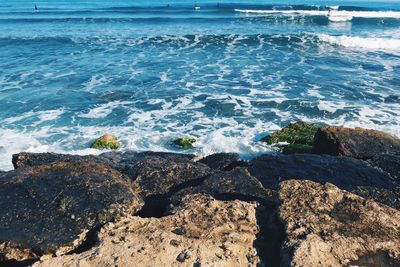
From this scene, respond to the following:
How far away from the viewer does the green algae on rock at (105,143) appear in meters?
12.8

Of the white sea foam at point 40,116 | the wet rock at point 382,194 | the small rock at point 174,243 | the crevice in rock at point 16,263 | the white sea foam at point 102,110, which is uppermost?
the small rock at point 174,243

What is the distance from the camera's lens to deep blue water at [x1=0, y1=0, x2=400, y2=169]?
1449cm

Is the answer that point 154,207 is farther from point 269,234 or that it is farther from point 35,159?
point 35,159

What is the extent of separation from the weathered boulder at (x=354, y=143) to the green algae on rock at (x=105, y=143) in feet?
20.5

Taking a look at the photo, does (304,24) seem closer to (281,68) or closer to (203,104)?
(281,68)

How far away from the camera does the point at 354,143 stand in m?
9.91

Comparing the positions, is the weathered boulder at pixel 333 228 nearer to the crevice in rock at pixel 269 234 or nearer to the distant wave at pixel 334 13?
the crevice in rock at pixel 269 234

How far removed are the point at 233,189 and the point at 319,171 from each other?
2.33 metres

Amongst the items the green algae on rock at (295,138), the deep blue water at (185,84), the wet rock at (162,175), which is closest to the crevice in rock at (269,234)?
the wet rock at (162,175)

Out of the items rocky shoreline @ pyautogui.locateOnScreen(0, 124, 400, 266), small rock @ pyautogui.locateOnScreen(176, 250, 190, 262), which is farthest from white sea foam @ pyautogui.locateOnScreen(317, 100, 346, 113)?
small rock @ pyautogui.locateOnScreen(176, 250, 190, 262)

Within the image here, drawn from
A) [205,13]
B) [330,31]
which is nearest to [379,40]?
[330,31]

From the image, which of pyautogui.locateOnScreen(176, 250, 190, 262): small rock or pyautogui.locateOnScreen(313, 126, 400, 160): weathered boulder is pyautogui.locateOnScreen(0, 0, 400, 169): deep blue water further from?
pyautogui.locateOnScreen(176, 250, 190, 262): small rock

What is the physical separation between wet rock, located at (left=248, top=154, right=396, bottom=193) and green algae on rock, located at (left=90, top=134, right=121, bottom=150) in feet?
19.5

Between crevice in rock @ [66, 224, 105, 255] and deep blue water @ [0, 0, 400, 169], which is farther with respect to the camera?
deep blue water @ [0, 0, 400, 169]
